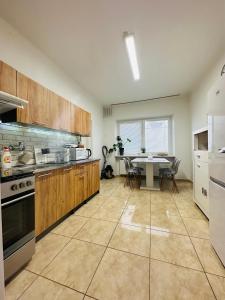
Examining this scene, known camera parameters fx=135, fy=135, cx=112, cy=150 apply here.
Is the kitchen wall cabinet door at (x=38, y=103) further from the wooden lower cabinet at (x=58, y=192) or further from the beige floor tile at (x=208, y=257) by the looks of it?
the beige floor tile at (x=208, y=257)

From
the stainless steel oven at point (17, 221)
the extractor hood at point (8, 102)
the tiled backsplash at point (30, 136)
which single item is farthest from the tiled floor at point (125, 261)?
the extractor hood at point (8, 102)

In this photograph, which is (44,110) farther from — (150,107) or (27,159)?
(150,107)

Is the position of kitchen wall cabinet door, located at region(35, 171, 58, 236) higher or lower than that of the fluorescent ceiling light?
lower

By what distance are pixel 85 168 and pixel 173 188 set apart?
2575mm

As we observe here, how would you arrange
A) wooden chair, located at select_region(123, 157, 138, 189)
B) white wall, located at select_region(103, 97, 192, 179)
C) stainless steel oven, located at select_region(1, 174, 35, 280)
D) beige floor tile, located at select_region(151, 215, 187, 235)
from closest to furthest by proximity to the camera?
stainless steel oven, located at select_region(1, 174, 35, 280), beige floor tile, located at select_region(151, 215, 187, 235), wooden chair, located at select_region(123, 157, 138, 189), white wall, located at select_region(103, 97, 192, 179)

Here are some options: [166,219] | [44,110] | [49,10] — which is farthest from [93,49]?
[166,219]

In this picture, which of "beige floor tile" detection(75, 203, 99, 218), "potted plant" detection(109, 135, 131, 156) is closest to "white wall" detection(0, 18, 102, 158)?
"potted plant" detection(109, 135, 131, 156)

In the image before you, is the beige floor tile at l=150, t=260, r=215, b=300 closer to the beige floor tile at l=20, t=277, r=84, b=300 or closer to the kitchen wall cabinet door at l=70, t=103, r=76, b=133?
the beige floor tile at l=20, t=277, r=84, b=300

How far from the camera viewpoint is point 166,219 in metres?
2.19

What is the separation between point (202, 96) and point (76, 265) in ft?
13.9

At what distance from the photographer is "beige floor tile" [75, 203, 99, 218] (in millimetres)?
2365

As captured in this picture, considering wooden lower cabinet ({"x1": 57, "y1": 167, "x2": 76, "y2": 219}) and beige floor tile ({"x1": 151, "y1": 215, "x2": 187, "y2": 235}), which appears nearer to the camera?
beige floor tile ({"x1": 151, "y1": 215, "x2": 187, "y2": 235})

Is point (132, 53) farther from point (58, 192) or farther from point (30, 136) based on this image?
point (58, 192)

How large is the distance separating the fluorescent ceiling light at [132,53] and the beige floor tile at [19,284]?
3.13m
